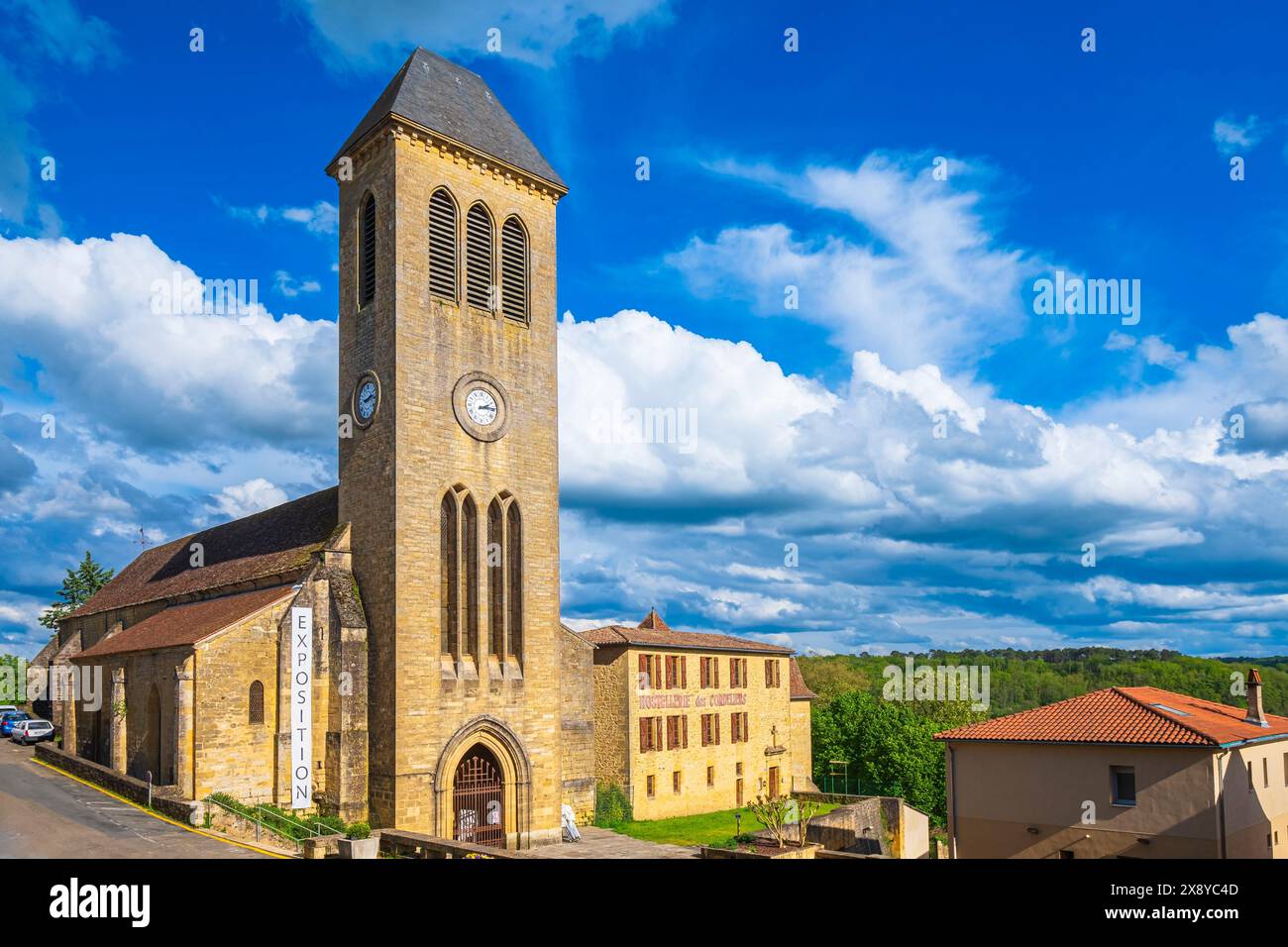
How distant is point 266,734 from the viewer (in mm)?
27672

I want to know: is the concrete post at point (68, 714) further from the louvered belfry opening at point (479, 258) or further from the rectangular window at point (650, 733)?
the louvered belfry opening at point (479, 258)

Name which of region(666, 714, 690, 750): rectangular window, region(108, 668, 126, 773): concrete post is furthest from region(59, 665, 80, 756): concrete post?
region(666, 714, 690, 750): rectangular window

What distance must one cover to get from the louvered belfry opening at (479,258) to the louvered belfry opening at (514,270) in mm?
564

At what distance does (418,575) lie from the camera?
94.8 feet

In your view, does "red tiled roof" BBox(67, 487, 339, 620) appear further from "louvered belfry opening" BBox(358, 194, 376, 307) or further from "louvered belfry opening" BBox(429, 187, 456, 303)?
"louvered belfry opening" BBox(429, 187, 456, 303)

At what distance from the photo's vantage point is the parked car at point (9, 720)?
44.9 meters

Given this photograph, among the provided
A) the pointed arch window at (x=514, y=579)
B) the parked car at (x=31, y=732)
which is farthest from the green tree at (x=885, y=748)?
the parked car at (x=31, y=732)

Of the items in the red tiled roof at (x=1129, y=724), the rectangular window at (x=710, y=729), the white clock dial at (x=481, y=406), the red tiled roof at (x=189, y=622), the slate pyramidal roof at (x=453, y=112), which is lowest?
the rectangular window at (x=710, y=729)

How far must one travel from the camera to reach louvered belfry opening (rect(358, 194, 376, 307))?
31.5 metres

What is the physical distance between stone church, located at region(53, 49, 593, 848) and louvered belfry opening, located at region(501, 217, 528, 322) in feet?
0.25

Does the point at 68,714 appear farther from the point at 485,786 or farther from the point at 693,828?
the point at 693,828

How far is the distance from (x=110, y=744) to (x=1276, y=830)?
3446 cm

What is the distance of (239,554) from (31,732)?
1534 cm
